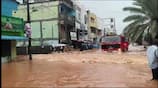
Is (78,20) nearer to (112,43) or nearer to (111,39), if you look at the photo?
(111,39)

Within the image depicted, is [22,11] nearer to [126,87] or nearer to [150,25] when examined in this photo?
[150,25]

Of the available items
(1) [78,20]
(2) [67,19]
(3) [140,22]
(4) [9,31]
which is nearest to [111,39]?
(3) [140,22]

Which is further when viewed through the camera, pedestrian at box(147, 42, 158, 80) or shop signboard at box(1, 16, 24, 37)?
shop signboard at box(1, 16, 24, 37)

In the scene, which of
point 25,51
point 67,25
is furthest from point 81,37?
point 25,51

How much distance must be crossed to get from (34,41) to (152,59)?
4201cm

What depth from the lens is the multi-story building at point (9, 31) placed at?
25.0 meters

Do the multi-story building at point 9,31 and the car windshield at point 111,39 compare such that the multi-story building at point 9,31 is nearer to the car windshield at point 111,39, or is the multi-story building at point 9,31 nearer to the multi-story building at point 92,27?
the car windshield at point 111,39

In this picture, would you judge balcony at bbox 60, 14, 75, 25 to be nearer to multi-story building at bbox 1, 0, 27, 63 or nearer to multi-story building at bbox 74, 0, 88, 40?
multi-story building at bbox 74, 0, 88, 40

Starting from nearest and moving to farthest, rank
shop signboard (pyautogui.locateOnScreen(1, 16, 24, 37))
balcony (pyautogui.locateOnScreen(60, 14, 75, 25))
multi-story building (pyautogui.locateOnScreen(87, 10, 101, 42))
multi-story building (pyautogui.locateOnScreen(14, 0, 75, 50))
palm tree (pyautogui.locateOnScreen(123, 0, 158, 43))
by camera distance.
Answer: shop signboard (pyautogui.locateOnScreen(1, 16, 24, 37)) < palm tree (pyautogui.locateOnScreen(123, 0, 158, 43)) < multi-story building (pyautogui.locateOnScreen(14, 0, 75, 50)) < balcony (pyautogui.locateOnScreen(60, 14, 75, 25)) < multi-story building (pyautogui.locateOnScreen(87, 10, 101, 42))

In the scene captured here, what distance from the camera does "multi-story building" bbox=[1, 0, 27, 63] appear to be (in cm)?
2505

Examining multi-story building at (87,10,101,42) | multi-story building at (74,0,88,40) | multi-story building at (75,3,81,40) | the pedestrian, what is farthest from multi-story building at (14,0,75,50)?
the pedestrian

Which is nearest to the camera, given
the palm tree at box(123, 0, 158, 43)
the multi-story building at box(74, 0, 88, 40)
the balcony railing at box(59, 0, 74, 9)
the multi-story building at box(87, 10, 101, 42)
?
the palm tree at box(123, 0, 158, 43)

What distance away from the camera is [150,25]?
3841cm

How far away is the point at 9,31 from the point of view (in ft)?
84.0
